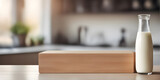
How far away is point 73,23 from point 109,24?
0.65 m

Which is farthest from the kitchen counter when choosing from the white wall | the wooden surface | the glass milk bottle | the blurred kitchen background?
the glass milk bottle

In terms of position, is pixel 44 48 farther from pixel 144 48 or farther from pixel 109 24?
pixel 144 48

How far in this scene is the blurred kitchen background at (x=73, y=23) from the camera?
380cm

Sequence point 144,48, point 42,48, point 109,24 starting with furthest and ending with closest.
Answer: point 109,24 → point 42,48 → point 144,48

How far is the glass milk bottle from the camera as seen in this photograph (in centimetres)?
122

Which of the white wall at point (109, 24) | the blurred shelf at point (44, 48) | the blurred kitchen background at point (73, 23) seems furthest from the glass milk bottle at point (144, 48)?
the white wall at point (109, 24)

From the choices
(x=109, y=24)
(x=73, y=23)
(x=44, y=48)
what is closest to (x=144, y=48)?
(x=44, y=48)

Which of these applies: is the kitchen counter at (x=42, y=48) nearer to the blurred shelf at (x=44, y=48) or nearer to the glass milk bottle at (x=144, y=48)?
the blurred shelf at (x=44, y=48)

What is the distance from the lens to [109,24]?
412 centimetres

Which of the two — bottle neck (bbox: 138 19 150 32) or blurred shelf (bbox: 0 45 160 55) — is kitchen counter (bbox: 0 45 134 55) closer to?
blurred shelf (bbox: 0 45 160 55)

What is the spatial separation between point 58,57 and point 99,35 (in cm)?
284

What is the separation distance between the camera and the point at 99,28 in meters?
4.13

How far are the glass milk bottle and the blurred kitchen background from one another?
8.10 ft

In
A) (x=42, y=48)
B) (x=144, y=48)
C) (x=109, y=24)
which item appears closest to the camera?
(x=144, y=48)
